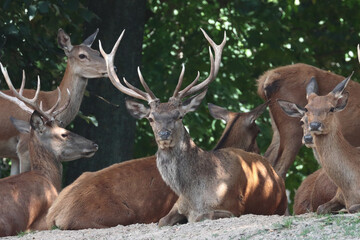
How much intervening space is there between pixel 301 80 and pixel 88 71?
3175 mm

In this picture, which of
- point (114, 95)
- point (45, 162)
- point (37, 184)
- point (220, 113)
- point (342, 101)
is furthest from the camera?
point (114, 95)

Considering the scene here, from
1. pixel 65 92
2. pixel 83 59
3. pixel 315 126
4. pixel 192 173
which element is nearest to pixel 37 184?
pixel 192 173

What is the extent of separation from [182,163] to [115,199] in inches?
39.5

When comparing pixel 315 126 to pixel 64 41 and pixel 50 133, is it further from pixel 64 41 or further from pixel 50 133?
pixel 64 41

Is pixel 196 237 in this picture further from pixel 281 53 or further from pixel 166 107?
pixel 281 53

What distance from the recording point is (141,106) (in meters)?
10.4

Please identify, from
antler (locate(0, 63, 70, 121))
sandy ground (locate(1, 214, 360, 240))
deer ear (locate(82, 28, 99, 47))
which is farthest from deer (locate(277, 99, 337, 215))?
deer ear (locate(82, 28, 99, 47))

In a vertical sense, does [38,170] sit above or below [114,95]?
below

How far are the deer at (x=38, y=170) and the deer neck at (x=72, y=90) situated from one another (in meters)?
0.18

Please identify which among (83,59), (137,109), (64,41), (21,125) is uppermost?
(64,41)

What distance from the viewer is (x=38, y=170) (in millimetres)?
11891

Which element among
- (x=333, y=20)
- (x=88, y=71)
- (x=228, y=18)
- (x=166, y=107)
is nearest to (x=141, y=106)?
(x=166, y=107)

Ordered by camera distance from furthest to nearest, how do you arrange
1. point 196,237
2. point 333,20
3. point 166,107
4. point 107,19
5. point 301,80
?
point 333,20
point 107,19
point 301,80
point 166,107
point 196,237

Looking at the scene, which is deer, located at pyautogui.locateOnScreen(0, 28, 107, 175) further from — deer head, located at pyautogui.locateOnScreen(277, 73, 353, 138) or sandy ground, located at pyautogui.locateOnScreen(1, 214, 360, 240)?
deer head, located at pyautogui.locateOnScreen(277, 73, 353, 138)
